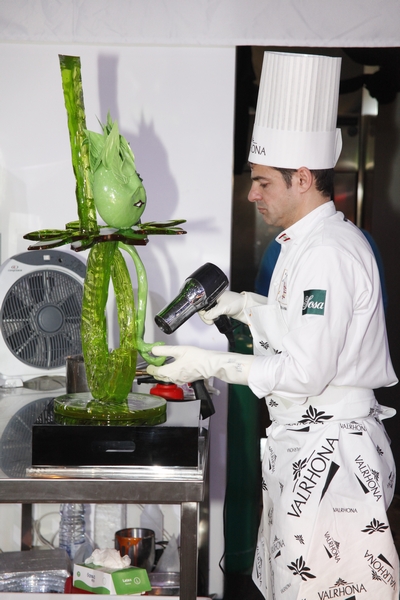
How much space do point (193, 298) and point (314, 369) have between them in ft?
1.16

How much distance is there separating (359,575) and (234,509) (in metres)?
1.23

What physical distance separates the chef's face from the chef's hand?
0.93 feet

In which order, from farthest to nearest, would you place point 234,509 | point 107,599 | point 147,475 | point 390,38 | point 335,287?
point 234,509, point 390,38, point 107,599, point 335,287, point 147,475

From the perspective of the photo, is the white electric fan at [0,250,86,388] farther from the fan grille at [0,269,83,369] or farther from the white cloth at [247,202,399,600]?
the white cloth at [247,202,399,600]

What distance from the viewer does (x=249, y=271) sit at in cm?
278

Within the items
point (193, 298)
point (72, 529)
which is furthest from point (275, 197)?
point (72, 529)

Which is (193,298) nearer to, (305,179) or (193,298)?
(193,298)

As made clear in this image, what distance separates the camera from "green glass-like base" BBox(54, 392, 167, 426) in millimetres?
1424

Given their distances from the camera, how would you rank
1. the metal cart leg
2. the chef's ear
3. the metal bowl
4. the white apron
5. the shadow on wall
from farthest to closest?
the shadow on wall < the metal bowl < the chef's ear < the white apron < the metal cart leg

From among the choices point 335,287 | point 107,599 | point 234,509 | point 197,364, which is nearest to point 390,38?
point 335,287

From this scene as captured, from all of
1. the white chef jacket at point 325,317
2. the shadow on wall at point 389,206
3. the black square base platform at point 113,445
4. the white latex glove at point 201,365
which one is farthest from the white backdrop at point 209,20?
the black square base platform at point 113,445

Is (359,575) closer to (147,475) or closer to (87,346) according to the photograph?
(147,475)

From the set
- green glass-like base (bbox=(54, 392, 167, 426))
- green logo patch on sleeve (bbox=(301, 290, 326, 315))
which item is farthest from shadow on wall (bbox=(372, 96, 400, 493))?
green glass-like base (bbox=(54, 392, 167, 426))

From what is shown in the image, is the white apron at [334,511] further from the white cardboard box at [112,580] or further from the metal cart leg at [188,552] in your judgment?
the white cardboard box at [112,580]
